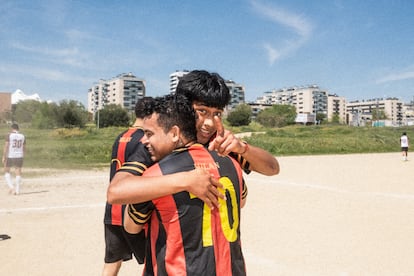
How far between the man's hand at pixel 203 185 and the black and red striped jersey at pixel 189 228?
55 millimetres

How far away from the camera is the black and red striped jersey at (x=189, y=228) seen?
5.72 feet

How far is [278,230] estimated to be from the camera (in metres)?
7.27

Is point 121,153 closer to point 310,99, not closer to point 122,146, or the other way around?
point 122,146

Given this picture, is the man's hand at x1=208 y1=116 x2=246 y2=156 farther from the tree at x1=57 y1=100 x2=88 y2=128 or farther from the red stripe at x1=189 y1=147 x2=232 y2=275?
the tree at x1=57 y1=100 x2=88 y2=128

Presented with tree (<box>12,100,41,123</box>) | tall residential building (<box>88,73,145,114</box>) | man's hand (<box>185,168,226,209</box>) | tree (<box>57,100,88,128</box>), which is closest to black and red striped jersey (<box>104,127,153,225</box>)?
man's hand (<box>185,168,226,209</box>)

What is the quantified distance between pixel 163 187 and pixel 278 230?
6.06 meters


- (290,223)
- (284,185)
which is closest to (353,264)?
(290,223)

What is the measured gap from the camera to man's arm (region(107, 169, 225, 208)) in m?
1.66

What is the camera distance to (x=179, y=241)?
175 cm

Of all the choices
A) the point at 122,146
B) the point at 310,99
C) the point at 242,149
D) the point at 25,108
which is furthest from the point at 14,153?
the point at 310,99

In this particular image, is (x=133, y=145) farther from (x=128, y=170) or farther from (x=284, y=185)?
(x=284, y=185)

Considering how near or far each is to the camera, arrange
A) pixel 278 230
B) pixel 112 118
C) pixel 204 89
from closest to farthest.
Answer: pixel 204 89 → pixel 278 230 → pixel 112 118

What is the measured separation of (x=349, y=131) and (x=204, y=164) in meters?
63.2

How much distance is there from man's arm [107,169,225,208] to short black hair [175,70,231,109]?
1.75ft
